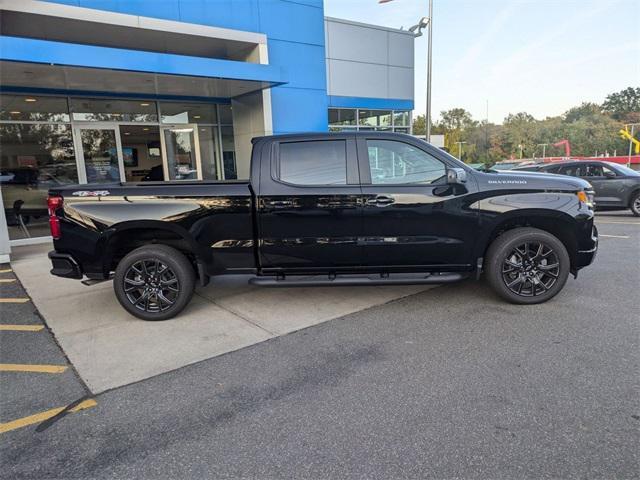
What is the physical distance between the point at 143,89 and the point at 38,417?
30.3 ft

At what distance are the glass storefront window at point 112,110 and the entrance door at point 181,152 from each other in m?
0.57

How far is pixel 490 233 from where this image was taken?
471cm

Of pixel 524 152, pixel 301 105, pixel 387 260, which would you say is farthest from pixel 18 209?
pixel 524 152

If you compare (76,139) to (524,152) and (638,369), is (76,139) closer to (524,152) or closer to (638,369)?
(638,369)

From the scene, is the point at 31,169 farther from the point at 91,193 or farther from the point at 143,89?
the point at 91,193

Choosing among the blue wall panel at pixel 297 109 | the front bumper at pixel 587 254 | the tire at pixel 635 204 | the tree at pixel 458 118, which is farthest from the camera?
the tree at pixel 458 118

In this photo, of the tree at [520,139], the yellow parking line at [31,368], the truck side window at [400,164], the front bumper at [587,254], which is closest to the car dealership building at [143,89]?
the yellow parking line at [31,368]

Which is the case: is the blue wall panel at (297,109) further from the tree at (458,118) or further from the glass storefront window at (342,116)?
the tree at (458,118)

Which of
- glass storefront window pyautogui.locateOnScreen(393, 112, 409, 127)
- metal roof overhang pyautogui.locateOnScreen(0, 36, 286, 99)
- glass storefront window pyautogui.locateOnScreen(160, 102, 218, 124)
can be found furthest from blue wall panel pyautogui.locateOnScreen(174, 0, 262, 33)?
glass storefront window pyautogui.locateOnScreen(393, 112, 409, 127)

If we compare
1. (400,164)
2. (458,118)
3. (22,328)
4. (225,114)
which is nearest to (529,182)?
(400,164)

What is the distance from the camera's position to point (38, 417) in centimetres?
300

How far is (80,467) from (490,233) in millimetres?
4156

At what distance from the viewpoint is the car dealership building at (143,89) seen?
8.69m

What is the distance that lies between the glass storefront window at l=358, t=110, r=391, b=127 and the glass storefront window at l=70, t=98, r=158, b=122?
27.3ft
